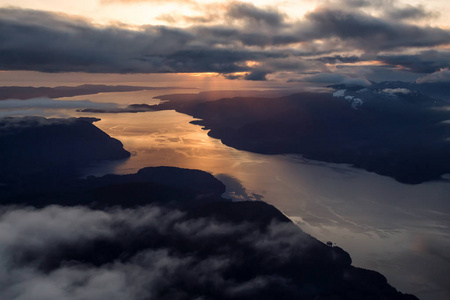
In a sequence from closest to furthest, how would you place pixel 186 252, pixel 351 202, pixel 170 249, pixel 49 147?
pixel 186 252 → pixel 170 249 → pixel 351 202 → pixel 49 147

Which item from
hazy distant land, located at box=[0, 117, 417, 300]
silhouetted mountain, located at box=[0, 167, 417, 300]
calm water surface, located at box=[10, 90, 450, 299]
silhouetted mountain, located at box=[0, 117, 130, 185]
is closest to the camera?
hazy distant land, located at box=[0, 117, 417, 300]

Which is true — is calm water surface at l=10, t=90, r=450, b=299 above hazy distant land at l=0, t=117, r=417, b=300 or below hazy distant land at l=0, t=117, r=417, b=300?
below

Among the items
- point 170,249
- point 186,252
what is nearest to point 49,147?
point 170,249

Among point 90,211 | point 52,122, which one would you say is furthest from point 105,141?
point 90,211

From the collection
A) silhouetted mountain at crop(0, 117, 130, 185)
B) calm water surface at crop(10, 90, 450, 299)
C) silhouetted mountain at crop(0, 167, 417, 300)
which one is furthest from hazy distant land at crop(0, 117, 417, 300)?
silhouetted mountain at crop(0, 117, 130, 185)

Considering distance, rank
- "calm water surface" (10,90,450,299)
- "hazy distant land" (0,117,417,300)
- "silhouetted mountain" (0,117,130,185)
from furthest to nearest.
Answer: "silhouetted mountain" (0,117,130,185)
"calm water surface" (10,90,450,299)
"hazy distant land" (0,117,417,300)

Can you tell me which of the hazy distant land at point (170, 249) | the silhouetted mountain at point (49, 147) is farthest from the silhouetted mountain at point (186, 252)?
the silhouetted mountain at point (49, 147)

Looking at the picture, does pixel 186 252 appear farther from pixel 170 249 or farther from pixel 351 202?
pixel 351 202

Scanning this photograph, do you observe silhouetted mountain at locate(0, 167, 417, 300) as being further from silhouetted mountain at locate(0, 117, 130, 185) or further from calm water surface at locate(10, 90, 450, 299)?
silhouetted mountain at locate(0, 117, 130, 185)

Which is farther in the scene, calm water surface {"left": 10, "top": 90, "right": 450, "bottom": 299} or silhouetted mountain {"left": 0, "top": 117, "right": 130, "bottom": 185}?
silhouetted mountain {"left": 0, "top": 117, "right": 130, "bottom": 185}
